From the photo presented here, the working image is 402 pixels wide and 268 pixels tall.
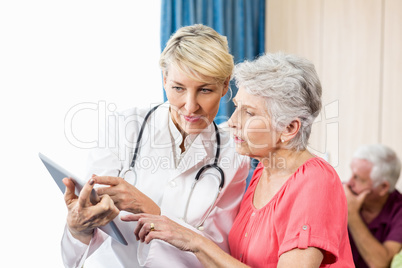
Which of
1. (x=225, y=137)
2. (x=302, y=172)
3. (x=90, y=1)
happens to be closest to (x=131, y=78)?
(x=90, y=1)

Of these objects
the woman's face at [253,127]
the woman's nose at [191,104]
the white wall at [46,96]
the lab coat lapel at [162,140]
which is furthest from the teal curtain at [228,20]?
the woman's face at [253,127]

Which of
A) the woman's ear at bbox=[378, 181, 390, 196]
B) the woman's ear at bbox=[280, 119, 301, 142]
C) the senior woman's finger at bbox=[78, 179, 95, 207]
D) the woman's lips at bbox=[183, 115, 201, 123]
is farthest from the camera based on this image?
the woman's ear at bbox=[378, 181, 390, 196]

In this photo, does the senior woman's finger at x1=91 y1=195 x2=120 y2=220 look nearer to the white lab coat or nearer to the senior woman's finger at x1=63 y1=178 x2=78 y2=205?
the senior woman's finger at x1=63 y1=178 x2=78 y2=205

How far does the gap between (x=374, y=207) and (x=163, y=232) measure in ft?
4.87

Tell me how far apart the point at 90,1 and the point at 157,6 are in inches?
21.7

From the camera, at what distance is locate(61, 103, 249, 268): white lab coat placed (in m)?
1.42

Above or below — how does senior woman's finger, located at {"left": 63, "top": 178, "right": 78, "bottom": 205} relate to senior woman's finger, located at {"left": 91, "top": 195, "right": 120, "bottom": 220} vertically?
above

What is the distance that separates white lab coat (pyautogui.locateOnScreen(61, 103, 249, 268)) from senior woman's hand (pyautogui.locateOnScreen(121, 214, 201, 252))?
153 millimetres

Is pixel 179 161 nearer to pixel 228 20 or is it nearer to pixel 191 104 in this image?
pixel 191 104

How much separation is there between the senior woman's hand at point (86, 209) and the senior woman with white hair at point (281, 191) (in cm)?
9

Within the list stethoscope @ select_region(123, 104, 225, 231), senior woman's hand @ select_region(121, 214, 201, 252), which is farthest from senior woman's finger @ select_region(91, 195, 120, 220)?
stethoscope @ select_region(123, 104, 225, 231)

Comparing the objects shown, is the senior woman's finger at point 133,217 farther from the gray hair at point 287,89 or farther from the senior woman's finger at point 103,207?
the gray hair at point 287,89

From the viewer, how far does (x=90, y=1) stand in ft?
9.84

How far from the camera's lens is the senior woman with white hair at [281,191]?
1.17m
